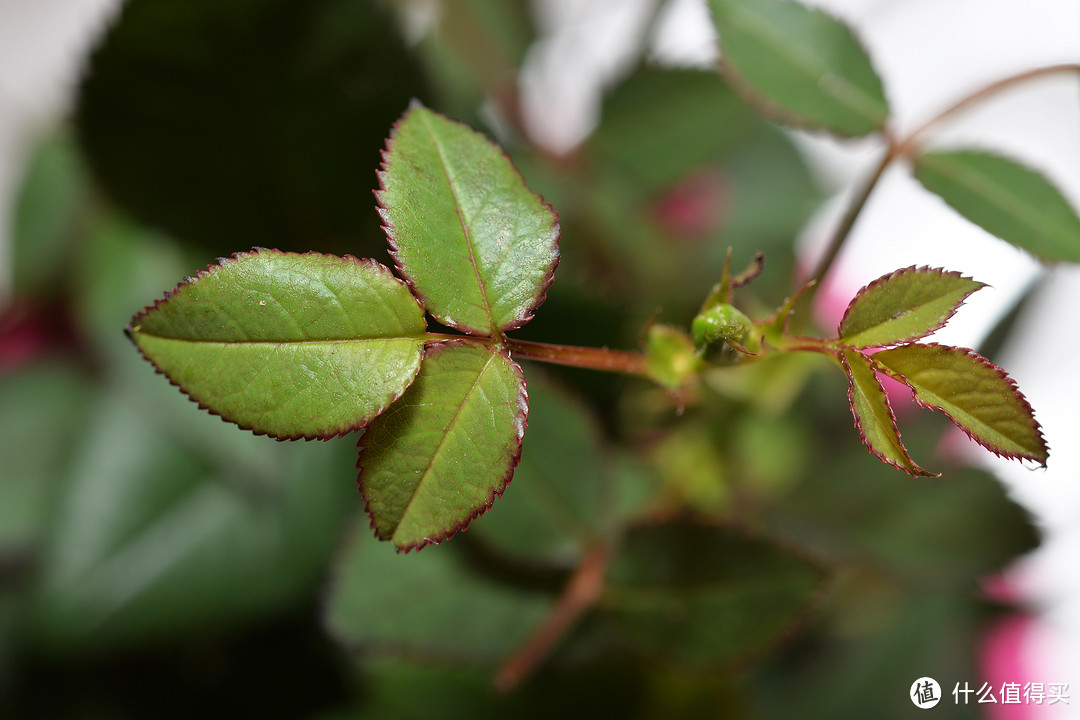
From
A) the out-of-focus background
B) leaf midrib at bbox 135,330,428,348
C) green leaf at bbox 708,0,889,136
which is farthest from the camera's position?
the out-of-focus background

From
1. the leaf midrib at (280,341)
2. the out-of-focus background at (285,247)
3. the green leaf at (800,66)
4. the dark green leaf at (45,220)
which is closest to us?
the leaf midrib at (280,341)

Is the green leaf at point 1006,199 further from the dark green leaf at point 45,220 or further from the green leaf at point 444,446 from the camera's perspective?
the dark green leaf at point 45,220

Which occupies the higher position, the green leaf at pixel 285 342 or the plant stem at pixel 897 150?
the plant stem at pixel 897 150

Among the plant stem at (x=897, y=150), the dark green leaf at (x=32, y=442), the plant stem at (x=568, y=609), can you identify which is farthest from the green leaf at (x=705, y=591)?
the dark green leaf at (x=32, y=442)

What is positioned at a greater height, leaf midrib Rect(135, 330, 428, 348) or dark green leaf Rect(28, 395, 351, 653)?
leaf midrib Rect(135, 330, 428, 348)

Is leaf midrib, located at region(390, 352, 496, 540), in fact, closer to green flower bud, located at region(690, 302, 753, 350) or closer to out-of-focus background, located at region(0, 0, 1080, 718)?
green flower bud, located at region(690, 302, 753, 350)

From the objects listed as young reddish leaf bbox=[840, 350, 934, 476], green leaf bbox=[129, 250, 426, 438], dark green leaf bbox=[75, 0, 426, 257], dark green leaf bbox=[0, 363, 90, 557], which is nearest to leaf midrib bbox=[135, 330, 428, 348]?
green leaf bbox=[129, 250, 426, 438]
